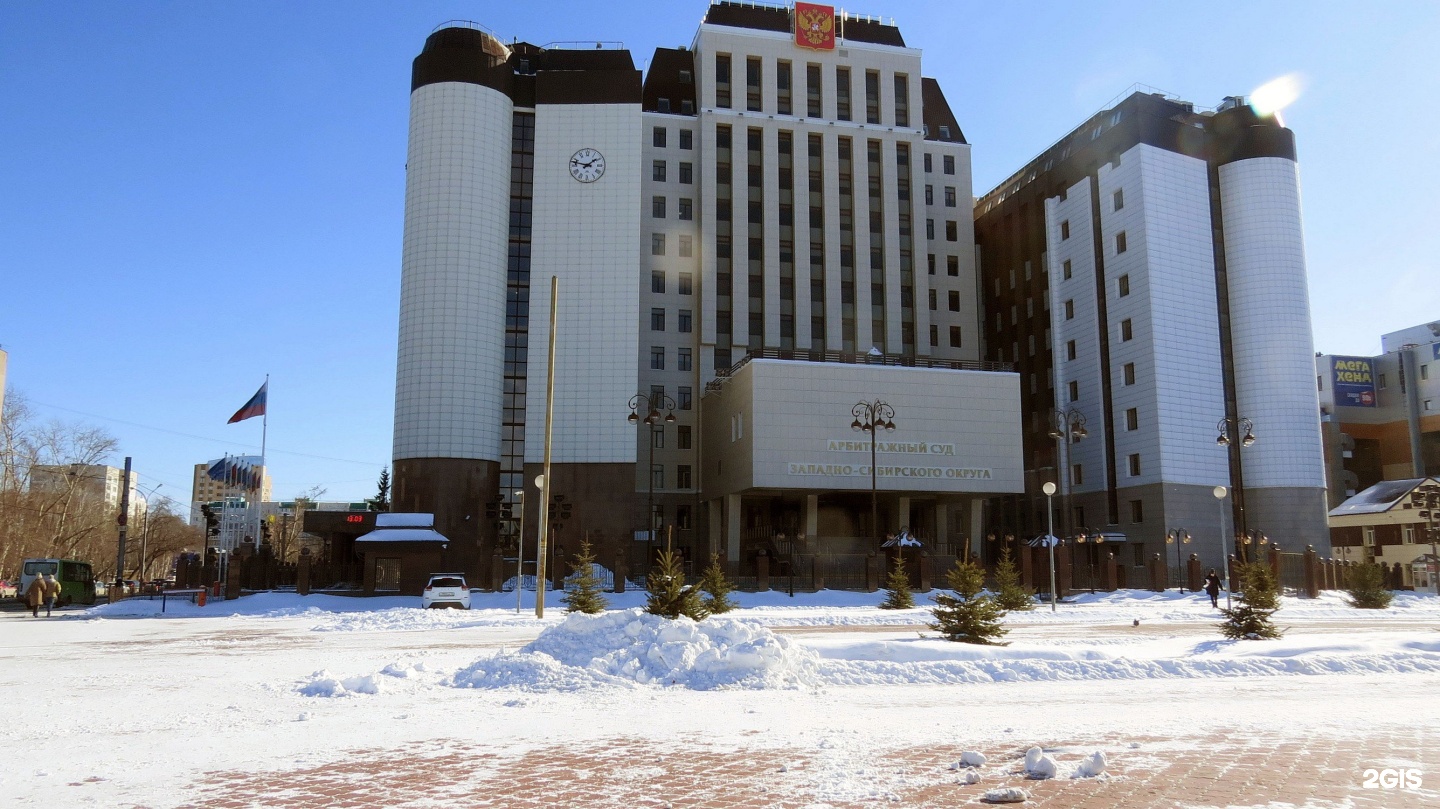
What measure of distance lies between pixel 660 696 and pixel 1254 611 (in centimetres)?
1549

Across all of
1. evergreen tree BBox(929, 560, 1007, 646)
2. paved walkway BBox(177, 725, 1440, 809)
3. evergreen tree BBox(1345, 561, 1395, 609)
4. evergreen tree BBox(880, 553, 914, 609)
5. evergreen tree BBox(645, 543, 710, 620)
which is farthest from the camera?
evergreen tree BBox(1345, 561, 1395, 609)

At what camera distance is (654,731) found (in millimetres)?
10773

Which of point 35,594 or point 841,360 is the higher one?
point 841,360

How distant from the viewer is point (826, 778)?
8188 mm

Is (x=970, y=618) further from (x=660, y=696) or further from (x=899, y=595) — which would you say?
(x=899, y=595)

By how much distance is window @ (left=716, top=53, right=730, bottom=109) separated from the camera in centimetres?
7488

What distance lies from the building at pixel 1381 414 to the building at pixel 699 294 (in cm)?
5349

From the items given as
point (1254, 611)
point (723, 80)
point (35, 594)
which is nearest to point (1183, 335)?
point (723, 80)

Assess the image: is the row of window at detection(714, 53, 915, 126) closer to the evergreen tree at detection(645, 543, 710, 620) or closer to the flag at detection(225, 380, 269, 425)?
the flag at detection(225, 380, 269, 425)

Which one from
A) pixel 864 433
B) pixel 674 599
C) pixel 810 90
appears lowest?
pixel 674 599

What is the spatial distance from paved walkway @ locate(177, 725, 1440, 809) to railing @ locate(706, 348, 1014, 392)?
51659 mm

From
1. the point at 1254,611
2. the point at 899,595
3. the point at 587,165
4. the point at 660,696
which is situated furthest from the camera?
the point at 587,165

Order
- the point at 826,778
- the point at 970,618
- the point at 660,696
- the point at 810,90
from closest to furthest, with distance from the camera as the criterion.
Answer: the point at 826,778
the point at 660,696
the point at 970,618
the point at 810,90

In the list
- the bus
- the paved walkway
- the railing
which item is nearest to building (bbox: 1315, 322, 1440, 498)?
the railing
